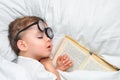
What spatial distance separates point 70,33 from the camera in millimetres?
1524

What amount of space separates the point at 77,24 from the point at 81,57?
7.2 inches

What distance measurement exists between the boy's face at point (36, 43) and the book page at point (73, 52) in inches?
2.9

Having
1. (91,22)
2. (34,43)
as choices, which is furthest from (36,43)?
(91,22)

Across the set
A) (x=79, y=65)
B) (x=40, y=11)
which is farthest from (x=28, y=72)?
(x=40, y=11)

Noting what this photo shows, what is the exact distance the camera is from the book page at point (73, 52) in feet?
4.88

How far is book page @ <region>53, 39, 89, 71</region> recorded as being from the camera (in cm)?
149

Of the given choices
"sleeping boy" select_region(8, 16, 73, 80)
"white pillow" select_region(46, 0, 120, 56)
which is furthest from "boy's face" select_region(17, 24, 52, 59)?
"white pillow" select_region(46, 0, 120, 56)

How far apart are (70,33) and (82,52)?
0.42 ft

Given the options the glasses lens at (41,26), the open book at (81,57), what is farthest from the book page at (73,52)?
the glasses lens at (41,26)

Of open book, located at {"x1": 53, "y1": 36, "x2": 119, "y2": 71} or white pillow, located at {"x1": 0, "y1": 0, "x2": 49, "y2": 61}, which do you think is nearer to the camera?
open book, located at {"x1": 53, "y1": 36, "x2": 119, "y2": 71}

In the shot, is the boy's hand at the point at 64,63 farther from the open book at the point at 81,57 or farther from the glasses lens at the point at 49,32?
the glasses lens at the point at 49,32

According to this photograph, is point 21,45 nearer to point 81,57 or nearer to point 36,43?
point 36,43

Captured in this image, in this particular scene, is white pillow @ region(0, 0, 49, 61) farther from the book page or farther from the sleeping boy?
the book page

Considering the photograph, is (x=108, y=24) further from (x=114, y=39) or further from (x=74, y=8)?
(x=74, y=8)
